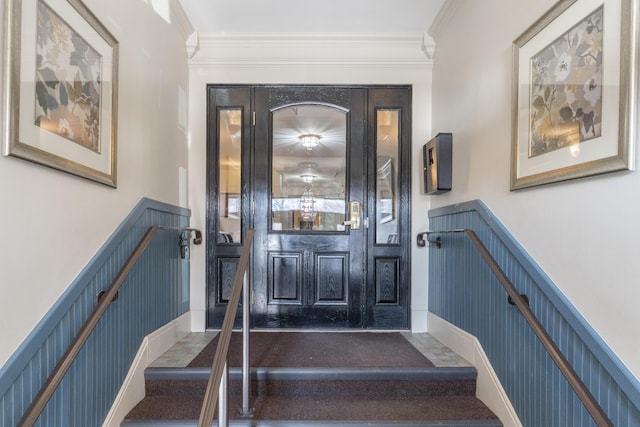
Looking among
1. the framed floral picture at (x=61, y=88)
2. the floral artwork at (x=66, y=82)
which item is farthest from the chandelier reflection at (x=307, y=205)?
the floral artwork at (x=66, y=82)

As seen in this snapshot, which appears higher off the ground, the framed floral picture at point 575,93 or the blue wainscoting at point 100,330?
the framed floral picture at point 575,93

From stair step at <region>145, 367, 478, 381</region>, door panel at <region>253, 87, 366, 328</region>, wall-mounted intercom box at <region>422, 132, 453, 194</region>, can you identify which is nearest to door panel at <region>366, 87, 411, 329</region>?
door panel at <region>253, 87, 366, 328</region>

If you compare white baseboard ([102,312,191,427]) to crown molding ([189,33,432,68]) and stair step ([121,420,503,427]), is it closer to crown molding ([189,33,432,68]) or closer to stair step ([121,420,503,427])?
stair step ([121,420,503,427])

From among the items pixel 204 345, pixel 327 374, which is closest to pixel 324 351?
pixel 327 374

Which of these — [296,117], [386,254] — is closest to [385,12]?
[296,117]

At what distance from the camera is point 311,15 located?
2.54 meters

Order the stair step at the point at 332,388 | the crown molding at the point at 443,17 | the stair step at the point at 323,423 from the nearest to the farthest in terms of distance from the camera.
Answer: the stair step at the point at 323,423, the stair step at the point at 332,388, the crown molding at the point at 443,17

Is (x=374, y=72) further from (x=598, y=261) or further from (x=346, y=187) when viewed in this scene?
(x=598, y=261)

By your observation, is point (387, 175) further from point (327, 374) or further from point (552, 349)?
point (552, 349)

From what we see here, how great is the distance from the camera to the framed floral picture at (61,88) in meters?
1.14

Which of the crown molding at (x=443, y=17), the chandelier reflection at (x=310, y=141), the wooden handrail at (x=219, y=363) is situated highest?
the crown molding at (x=443, y=17)

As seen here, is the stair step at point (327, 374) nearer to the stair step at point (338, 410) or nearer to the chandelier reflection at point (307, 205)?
the stair step at point (338, 410)

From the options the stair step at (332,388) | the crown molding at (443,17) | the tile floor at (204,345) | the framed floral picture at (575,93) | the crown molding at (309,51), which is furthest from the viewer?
the crown molding at (309,51)

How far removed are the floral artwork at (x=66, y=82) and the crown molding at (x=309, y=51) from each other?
138 cm
